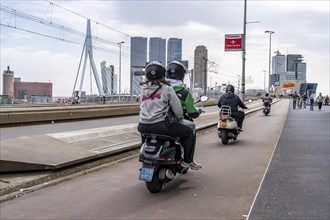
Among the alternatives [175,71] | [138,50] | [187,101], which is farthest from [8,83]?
[187,101]

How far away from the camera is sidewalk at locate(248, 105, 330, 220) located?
5.22 m

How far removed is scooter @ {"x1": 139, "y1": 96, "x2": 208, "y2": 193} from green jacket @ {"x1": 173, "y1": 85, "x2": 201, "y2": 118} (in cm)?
47

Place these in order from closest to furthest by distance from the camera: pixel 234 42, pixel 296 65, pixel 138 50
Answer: pixel 234 42 < pixel 138 50 < pixel 296 65

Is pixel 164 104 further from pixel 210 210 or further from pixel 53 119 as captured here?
pixel 53 119

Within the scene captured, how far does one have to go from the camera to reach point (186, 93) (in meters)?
6.40

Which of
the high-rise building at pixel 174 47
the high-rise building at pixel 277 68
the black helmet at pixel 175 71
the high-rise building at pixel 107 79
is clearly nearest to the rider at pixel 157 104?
the black helmet at pixel 175 71

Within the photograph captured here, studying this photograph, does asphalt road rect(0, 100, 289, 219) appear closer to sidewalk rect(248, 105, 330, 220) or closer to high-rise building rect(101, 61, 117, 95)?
sidewalk rect(248, 105, 330, 220)

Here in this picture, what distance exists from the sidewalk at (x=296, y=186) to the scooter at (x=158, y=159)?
4.21ft

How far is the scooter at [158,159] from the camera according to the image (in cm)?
565

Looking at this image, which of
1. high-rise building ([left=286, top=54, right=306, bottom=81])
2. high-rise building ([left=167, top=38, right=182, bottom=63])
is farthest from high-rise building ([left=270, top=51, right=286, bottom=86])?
high-rise building ([left=167, top=38, right=182, bottom=63])

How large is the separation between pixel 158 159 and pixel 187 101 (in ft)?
3.73

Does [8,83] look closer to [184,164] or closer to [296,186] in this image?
[184,164]

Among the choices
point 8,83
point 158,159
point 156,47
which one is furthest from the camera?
point 8,83

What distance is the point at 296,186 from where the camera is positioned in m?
6.62
